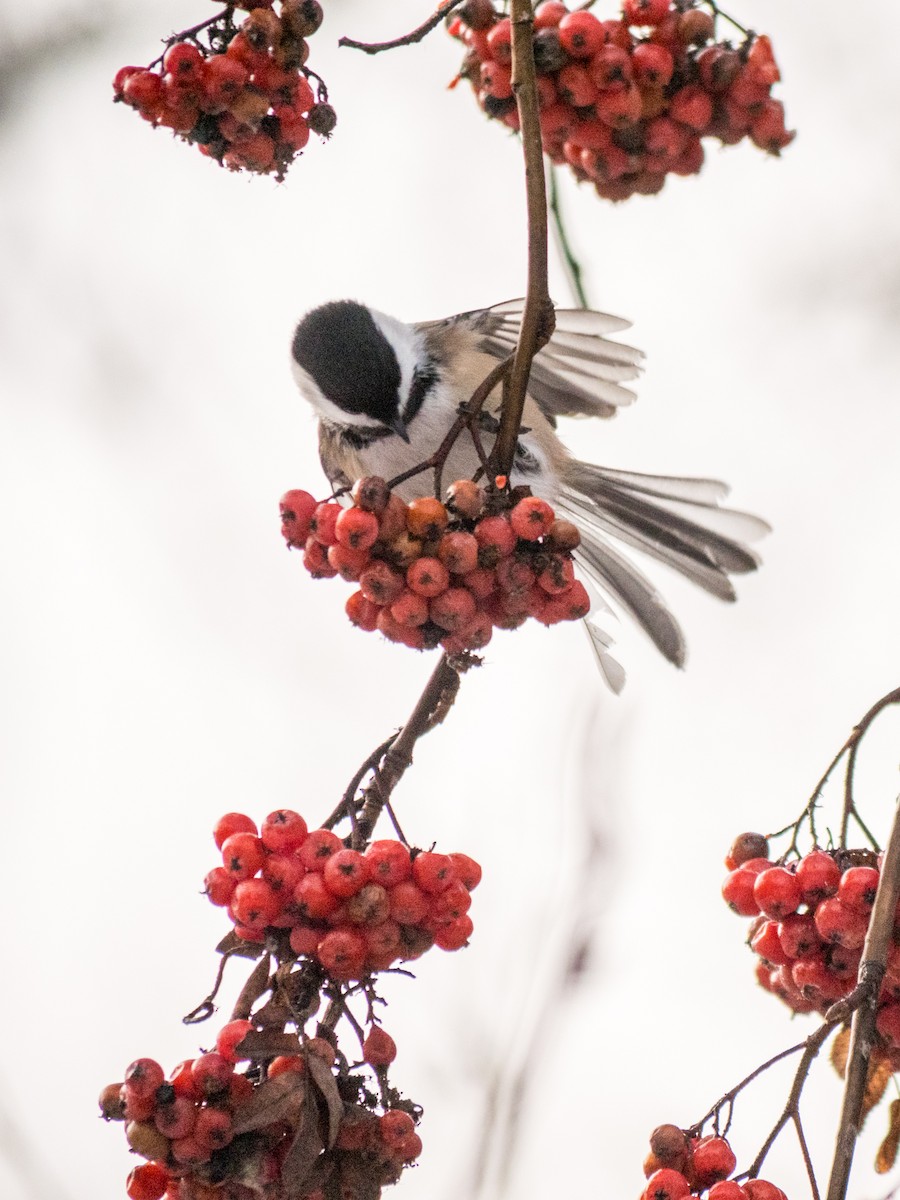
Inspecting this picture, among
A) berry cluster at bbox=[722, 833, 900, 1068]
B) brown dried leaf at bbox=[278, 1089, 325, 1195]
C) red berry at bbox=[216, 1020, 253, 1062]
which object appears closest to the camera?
brown dried leaf at bbox=[278, 1089, 325, 1195]

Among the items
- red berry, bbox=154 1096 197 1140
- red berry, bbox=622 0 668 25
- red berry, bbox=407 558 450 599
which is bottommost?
red berry, bbox=154 1096 197 1140

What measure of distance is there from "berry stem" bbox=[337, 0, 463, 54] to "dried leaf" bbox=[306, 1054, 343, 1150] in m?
1.13

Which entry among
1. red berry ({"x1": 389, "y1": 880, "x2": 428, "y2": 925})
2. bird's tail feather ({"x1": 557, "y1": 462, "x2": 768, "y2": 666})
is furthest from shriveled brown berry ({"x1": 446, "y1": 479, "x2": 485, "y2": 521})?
bird's tail feather ({"x1": 557, "y1": 462, "x2": 768, "y2": 666})

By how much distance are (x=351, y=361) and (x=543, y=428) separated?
649mm

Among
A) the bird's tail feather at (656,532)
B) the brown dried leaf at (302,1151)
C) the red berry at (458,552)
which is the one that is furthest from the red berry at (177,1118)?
the bird's tail feather at (656,532)

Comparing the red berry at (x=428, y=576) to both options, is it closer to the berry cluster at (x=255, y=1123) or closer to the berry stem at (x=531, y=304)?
the berry stem at (x=531, y=304)

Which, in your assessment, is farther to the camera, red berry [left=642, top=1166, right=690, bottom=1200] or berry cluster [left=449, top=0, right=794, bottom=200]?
berry cluster [left=449, top=0, right=794, bottom=200]

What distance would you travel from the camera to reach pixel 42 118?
4.25 m

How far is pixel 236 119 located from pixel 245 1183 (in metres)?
1.33

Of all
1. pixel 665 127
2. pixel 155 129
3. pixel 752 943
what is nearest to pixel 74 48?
pixel 155 129

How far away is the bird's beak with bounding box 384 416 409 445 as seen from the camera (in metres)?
2.91

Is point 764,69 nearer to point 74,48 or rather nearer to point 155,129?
point 155,129

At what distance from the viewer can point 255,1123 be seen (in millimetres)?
1380

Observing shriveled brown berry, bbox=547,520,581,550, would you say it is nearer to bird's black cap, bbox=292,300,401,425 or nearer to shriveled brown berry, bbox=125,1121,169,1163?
shriveled brown berry, bbox=125,1121,169,1163
